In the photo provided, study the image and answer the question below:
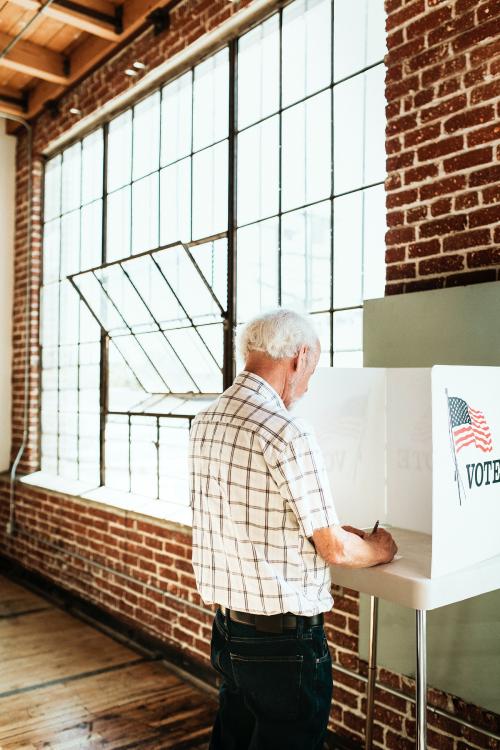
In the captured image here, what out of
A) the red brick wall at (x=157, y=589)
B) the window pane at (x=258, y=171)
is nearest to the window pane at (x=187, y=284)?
the window pane at (x=258, y=171)

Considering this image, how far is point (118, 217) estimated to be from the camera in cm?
517

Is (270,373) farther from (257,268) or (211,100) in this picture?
(211,100)

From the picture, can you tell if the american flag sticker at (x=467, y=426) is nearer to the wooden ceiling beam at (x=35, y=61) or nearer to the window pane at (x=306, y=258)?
the window pane at (x=306, y=258)

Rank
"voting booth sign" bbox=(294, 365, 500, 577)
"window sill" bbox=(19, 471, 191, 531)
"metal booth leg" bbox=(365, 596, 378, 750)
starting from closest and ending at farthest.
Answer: "metal booth leg" bbox=(365, 596, 378, 750) → "voting booth sign" bbox=(294, 365, 500, 577) → "window sill" bbox=(19, 471, 191, 531)

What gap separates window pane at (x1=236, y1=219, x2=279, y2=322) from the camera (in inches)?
148

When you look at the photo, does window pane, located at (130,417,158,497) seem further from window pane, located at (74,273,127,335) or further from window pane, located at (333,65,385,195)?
window pane, located at (333,65,385,195)

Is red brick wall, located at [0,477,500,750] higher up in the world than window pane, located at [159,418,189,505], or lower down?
lower down

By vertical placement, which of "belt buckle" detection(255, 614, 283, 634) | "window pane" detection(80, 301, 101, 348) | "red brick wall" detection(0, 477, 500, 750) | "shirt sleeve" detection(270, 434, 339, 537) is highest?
"window pane" detection(80, 301, 101, 348)

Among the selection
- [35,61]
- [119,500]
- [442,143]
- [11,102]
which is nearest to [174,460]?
[119,500]

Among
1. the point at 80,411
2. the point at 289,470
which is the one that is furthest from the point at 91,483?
the point at 289,470

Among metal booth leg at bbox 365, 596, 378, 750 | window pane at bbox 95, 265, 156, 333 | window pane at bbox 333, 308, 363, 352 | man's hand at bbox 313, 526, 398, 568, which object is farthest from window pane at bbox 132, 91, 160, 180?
man's hand at bbox 313, 526, 398, 568

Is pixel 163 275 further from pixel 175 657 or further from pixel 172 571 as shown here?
pixel 175 657

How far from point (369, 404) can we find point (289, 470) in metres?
0.89

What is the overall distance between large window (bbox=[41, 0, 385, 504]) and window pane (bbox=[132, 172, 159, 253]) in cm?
1
